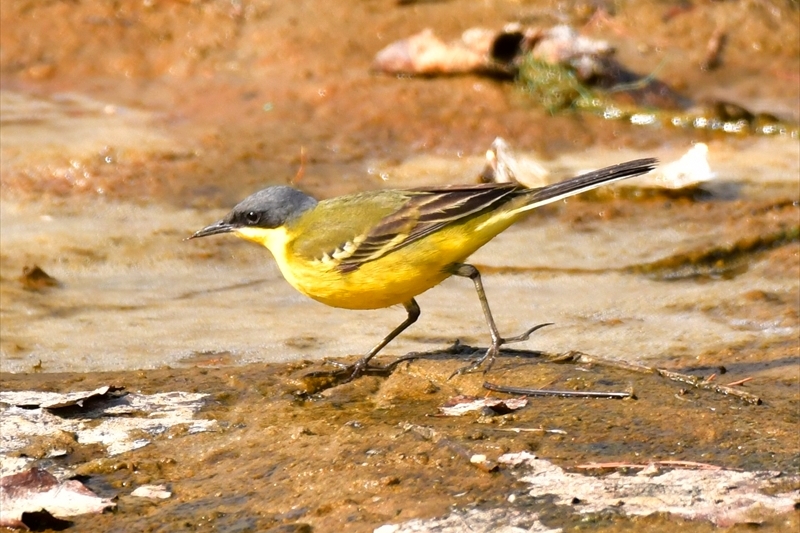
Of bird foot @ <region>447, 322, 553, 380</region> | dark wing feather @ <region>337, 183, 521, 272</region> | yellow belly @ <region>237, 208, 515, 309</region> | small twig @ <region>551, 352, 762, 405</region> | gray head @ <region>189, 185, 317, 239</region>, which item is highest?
gray head @ <region>189, 185, 317, 239</region>

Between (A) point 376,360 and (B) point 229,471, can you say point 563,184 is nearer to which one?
(A) point 376,360

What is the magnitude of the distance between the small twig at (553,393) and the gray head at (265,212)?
1663mm

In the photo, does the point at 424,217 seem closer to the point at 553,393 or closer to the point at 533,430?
the point at 553,393

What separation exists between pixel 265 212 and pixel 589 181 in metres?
1.76

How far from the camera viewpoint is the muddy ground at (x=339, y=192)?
457cm

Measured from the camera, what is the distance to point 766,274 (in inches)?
317

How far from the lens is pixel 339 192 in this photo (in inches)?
380

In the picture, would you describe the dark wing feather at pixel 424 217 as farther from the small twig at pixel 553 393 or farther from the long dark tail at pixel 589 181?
the small twig at pixel 553 393

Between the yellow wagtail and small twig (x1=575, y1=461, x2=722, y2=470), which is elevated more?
the yellow wagtail

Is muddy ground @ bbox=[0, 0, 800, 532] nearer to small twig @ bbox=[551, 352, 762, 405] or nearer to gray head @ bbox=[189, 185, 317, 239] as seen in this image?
small twig @ bbox=[551, 352, 762, 405]

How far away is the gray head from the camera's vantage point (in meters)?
6.46

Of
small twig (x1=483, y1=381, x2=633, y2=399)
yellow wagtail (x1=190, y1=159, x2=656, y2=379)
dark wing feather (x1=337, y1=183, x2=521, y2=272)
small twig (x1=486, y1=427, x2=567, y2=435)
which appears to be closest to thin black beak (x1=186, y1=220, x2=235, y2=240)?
yellow wagtail (x1=190, y1=159, x2=656, y2=379)

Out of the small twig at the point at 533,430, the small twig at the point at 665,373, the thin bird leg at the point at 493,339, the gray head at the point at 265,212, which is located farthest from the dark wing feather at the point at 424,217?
the small twig at the point at 533,430

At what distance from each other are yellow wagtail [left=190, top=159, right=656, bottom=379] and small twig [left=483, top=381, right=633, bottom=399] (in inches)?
15.1
